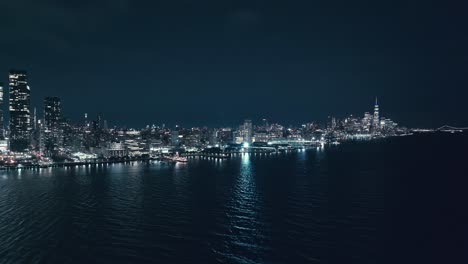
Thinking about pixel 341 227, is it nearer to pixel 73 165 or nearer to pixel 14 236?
pixel 14 236

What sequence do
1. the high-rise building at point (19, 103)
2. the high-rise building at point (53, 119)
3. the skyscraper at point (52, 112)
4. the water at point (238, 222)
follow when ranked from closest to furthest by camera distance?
the water at point (238, 222), the high-rise building at point (19, 103), the high-rise building at point (53, 119), the skyscraper at point (52, 112)

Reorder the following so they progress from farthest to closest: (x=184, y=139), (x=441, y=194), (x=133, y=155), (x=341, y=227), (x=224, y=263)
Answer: (x=184, y=139)
(x=133, y=155)
(x=441, y=194)
(x=341, y=227)
(x=224, y=263)

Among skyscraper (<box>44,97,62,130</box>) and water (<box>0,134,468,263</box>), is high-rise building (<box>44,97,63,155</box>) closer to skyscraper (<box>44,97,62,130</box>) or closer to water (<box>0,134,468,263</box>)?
skyscraper (<box>44,97,62,130</box>)

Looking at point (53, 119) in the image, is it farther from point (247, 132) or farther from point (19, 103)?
point (247, 132)

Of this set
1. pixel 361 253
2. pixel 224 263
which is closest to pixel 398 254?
pixel 361 253

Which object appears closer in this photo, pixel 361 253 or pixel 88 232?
pixel 361 253

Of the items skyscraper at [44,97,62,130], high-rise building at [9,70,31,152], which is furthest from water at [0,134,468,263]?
skyscraper at [44,97,62,130]

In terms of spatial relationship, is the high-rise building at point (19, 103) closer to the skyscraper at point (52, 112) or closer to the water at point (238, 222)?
the skyscraper at point (52, 112)

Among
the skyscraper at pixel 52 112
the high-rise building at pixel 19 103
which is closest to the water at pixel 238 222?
the high-rise building at pixel 19 103
